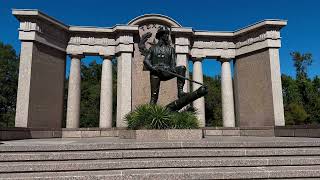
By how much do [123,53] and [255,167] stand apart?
20.1 meters

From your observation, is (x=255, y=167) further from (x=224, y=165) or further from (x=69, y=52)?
(x=69, y=52)

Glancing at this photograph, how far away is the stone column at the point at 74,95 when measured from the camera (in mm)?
25734

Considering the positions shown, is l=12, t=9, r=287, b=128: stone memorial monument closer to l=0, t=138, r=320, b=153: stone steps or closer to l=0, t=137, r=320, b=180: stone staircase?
l=0, t=138, r=320, b=153: stone steps

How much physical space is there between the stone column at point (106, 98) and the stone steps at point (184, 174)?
18653 millimetres

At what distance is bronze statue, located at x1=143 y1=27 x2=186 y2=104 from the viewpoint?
1369 centimetres

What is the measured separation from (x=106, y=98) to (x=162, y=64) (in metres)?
13.6

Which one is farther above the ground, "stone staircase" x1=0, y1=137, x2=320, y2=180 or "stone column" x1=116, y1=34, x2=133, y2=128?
"stone column" x1=116, y1=34, x2=133, y2=128

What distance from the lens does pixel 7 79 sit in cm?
5150

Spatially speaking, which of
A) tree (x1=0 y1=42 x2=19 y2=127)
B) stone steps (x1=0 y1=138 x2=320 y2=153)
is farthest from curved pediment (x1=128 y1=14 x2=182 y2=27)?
tree (x1=0 y1=42 x2=19 y2=127)

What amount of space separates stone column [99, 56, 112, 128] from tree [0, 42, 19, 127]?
28926 millimetres

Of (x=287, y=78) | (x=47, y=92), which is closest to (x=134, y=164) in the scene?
(x=47, y=92)

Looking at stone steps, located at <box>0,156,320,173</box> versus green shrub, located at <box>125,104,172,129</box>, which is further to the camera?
green shrub, located at <box>125,104,172,129</box>

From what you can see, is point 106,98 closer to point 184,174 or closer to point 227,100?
point 227,100

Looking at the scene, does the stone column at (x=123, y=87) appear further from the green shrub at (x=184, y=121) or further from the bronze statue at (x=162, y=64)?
the green shrub at (x=184, y=121)
